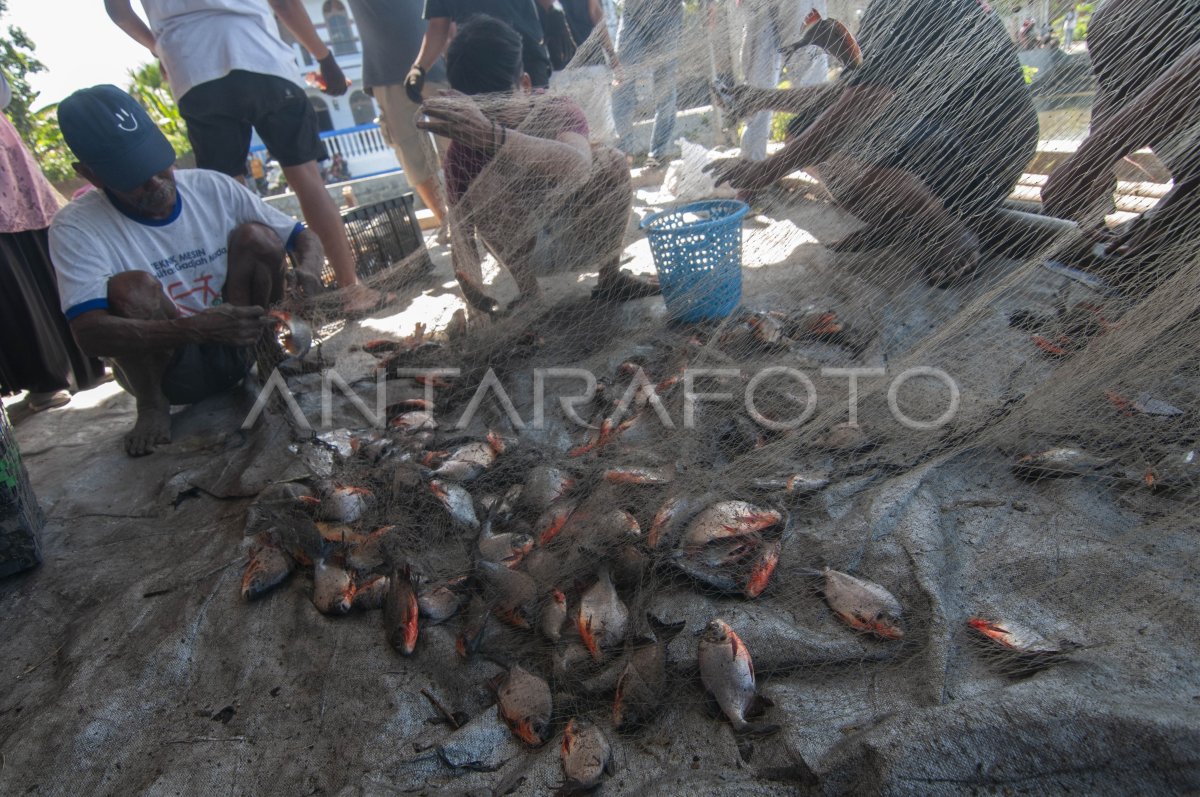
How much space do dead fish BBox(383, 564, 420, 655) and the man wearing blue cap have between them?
1.59 metres

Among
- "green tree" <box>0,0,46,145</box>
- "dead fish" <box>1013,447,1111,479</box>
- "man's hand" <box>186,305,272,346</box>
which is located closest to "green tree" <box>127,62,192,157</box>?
"green tree" <box>0,0,46,145</box>

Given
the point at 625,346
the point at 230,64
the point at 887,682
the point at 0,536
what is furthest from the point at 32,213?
the point at 887,682

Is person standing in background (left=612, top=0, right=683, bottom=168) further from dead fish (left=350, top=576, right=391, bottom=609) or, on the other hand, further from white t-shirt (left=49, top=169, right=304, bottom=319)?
dead fish (left=350, top=576, right=391, bottom=609)

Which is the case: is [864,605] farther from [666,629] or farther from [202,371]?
[202,371]

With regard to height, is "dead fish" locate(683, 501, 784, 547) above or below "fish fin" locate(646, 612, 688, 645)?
above

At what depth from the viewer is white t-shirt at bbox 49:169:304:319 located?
302 centimetres

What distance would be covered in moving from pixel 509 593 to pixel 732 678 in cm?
69

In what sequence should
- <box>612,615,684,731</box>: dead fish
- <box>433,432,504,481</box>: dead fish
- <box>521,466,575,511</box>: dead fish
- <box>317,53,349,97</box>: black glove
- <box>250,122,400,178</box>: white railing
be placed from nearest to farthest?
1. <box>612,615,684,731</box>: dead fish
2. <box>521,466,575,511</box>: dead fish
3. <box>433,432,504,481</box>: dead fish
4. <box>317,53,349,97</box>: black glove
5. <box>250,122,400,178</box>: white railing

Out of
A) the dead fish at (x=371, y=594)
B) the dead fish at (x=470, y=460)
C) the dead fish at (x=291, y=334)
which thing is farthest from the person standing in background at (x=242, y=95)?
the dead fish at (x=371, y=594)

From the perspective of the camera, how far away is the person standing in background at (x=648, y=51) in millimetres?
3350

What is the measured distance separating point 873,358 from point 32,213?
15.0 feet

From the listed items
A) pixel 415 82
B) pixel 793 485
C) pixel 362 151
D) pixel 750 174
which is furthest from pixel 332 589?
pixel 362 151

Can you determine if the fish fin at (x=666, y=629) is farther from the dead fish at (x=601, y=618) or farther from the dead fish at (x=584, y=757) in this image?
the dead fish at (x=584, y=757)

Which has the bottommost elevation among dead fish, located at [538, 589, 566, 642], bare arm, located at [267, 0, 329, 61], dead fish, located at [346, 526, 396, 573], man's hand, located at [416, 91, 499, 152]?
dead fish, located at [538, 589, 566, 642]
